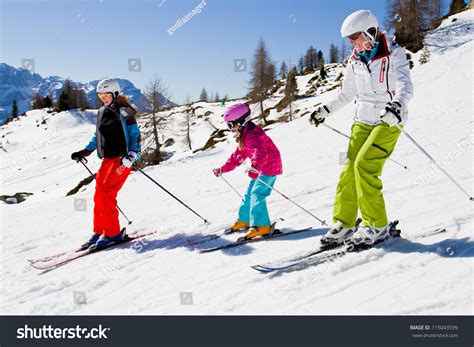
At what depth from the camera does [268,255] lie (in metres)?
4.41

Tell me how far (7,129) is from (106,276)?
59.3 metres

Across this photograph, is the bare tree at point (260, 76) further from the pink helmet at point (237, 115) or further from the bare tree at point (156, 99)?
the pink helmet at point (237, 115)

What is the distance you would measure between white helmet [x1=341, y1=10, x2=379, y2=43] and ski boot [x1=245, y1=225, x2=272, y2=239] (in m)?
2.71

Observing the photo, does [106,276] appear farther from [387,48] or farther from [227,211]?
[387,48]

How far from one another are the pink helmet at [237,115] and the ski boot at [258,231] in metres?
1.47

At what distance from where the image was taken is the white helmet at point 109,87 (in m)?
5.41

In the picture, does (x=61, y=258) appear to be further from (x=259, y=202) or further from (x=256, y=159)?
(x=256, y=159)

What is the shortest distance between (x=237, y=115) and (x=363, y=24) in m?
2.02

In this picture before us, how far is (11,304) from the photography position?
3980 mm

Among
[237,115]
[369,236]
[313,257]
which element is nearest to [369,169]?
[369,236]

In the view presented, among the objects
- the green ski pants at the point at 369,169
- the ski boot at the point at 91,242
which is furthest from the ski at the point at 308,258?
the ski boot at the point at 91,242
